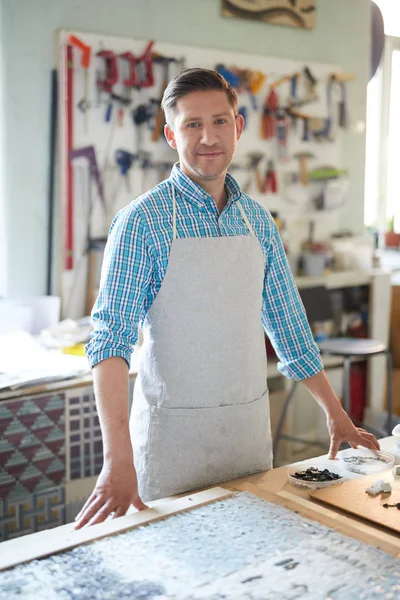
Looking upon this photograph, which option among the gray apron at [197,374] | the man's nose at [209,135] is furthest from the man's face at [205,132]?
the gray apron at [197,374]

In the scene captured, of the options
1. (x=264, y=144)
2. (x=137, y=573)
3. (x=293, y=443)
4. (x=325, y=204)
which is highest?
(x=264, y=144)

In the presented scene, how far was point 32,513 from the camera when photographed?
2.57m

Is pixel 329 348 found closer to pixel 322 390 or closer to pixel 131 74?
pixel 131 74

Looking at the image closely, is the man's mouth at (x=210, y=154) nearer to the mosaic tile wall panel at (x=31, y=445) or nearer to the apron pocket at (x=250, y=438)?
the apron pocket at (x=250, y=438)

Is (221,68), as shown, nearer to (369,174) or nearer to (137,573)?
(369,174)

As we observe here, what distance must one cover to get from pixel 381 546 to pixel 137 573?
1.44ft

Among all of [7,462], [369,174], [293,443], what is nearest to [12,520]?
[7,462]

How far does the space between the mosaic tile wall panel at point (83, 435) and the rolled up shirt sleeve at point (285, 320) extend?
994 mm

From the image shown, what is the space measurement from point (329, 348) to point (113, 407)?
2.35 meters

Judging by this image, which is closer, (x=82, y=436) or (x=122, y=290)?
(x=122, y=290)

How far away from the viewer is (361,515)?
55.4 inches

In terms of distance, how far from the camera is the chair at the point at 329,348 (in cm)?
365

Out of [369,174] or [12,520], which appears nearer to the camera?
[12,520]

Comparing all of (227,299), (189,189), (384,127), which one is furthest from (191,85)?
(384,127)
